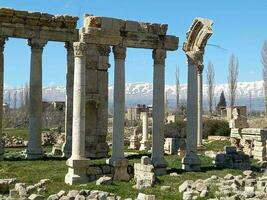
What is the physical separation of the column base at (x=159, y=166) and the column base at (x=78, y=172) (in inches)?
162

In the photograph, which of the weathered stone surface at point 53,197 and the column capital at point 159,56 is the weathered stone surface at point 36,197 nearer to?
the weathered stone surface at point 53,197

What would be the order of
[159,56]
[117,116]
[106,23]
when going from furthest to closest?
[159,56], [117,116], [106,23]

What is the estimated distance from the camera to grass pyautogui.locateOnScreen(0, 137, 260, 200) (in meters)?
18.3

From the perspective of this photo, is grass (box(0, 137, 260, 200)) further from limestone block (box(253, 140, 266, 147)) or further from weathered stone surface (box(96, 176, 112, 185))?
limestone block (box(253, 140, 266, 147))

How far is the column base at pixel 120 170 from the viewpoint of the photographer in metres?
21.7

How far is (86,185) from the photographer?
64.6 feet

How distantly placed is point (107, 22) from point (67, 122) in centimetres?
933

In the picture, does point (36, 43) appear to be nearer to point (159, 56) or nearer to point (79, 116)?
point (159, 56)

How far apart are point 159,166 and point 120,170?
2.79m

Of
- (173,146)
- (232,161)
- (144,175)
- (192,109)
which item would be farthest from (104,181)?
(173,146)

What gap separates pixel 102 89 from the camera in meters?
31.0

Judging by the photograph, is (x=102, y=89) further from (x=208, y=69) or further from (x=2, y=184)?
(x=208, y=69)

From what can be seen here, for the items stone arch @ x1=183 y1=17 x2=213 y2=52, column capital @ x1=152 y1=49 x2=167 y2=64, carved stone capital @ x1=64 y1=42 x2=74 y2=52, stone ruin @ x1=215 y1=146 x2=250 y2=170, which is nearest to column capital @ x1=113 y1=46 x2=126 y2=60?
column capital @ x1=152 y1=49 x2=167 y2=64

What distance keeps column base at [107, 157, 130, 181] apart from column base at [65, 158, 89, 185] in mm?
1382
